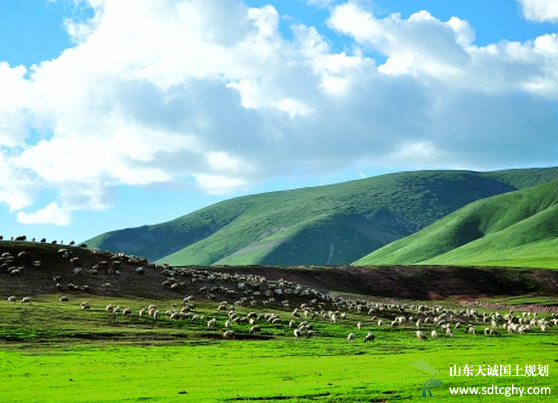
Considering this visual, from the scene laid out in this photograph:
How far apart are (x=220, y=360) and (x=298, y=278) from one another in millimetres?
67072

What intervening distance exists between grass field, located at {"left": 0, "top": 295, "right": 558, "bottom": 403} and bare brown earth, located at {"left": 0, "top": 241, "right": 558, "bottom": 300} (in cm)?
1201

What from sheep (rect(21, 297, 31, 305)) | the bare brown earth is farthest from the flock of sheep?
the bare brown earth

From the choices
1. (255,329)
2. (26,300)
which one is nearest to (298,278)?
(26,300)

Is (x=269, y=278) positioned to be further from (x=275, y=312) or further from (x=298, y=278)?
(x=275, y=312)

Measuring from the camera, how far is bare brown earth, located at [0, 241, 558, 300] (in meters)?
65.4

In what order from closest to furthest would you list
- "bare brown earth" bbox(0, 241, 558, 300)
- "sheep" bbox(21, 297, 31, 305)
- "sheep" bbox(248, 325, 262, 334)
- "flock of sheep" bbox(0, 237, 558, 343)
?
"sheep" bbox(248, 325, 262, 334)
"flock of sheep" bbox(0, 237, 558, 343)
"sheep" bbox(21, 297, 31, 305)
"bare brown earth" bbox(0, 241, 558, 300)

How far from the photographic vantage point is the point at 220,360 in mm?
33562

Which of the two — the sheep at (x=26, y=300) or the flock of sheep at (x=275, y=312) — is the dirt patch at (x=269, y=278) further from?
the sheep at (x=26, y=300)

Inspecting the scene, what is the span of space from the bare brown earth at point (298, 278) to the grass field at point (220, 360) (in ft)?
39.4

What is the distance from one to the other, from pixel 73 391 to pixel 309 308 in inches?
1614

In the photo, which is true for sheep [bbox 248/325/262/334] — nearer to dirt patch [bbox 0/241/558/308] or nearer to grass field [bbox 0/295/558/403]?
grass field [bbox 0/295/558/403]

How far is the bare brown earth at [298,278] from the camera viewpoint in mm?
65438

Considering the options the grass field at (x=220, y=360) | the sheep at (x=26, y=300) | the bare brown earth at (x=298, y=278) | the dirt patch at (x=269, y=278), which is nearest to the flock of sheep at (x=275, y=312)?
the sheep at (x=26, y=300)

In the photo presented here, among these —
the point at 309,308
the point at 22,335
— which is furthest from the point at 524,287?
the point at 22,335
